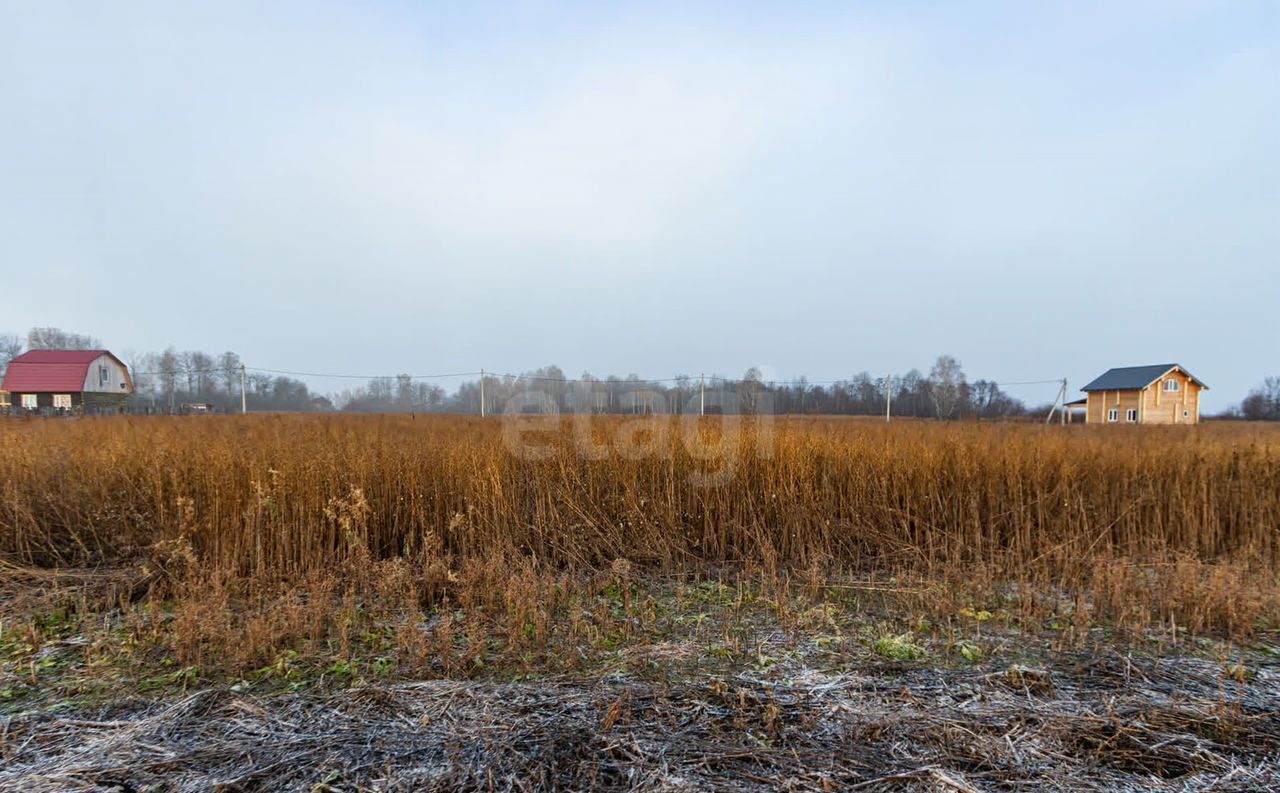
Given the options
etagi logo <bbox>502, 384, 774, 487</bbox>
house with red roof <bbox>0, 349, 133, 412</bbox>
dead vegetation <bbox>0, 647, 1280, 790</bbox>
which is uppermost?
house with red roof <bbox>0, 349, 133, 412</bbox>

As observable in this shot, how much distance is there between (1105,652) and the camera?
2617 mm

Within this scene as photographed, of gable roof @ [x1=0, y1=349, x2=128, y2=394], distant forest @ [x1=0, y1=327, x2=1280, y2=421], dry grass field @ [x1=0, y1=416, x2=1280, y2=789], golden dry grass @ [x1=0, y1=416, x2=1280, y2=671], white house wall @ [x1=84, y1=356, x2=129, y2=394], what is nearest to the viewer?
dry grass field @ [x1=0, y1=416, x2=1280, y2=789]

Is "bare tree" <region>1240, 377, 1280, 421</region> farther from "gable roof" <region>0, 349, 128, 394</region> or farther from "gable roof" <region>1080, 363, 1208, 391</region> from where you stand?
"gable roof" <region>0, 349, 128, 394</region>

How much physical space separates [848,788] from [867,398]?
1398cm

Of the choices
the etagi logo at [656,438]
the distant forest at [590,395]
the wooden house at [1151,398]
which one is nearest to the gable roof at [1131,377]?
the wooden house at [1151,398]

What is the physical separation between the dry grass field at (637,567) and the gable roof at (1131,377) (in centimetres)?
2267

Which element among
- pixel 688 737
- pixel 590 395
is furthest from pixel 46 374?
pixel 688 737

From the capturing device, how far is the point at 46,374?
23.4m

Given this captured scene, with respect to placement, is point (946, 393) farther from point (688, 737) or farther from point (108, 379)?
point (108, 379)

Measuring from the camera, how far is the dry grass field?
2.36 m

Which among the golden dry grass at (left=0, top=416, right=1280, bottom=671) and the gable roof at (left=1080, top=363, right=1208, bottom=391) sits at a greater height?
the gable roof at (left=1080, top=363, right=1208, bottom=391)

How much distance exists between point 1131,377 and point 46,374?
177 feet

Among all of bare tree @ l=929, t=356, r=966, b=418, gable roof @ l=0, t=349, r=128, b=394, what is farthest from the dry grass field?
gable roof @ l=0, t=349, r=128, b=394

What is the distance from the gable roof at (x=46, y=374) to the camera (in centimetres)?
2323
